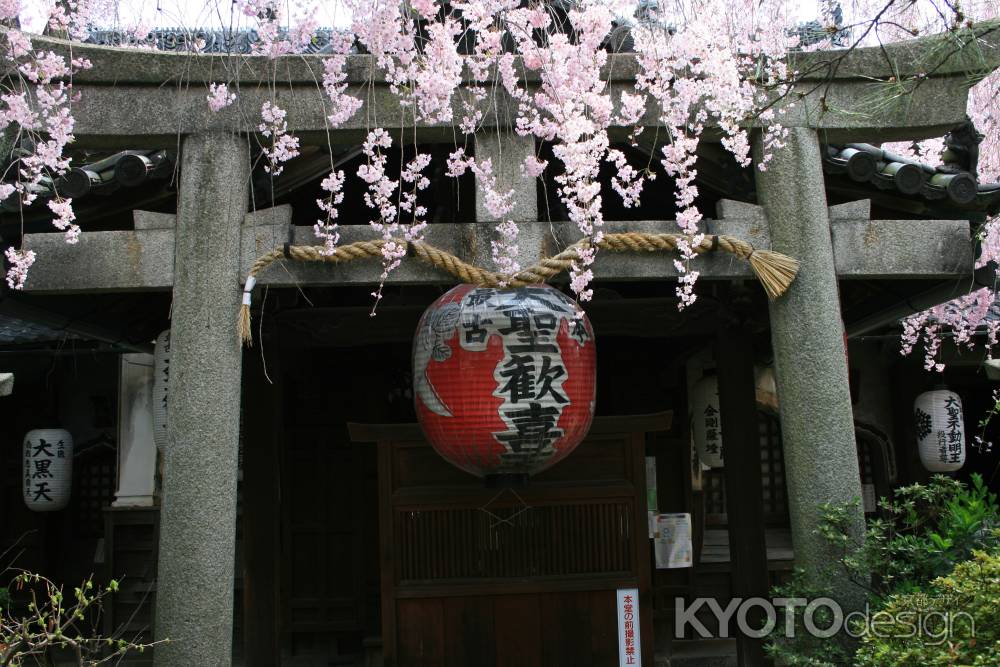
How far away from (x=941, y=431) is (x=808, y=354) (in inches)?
283

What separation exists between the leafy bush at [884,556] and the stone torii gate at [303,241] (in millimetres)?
193

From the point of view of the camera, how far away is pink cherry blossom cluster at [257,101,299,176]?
19.7ft

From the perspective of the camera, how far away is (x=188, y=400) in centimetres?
591

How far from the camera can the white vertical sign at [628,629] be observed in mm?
7812

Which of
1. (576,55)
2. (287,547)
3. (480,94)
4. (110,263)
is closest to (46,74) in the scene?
(110,263)

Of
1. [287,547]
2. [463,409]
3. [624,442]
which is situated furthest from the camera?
[287,547]

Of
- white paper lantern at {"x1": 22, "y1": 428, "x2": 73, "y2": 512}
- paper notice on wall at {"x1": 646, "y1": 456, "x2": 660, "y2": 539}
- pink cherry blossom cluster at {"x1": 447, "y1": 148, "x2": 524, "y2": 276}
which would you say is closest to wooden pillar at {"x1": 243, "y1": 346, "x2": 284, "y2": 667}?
pink cherry blossom cluster at {"x1": 447, "y1": 148, "x2": 524, "y2": 276}

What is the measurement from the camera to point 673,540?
10.6 m

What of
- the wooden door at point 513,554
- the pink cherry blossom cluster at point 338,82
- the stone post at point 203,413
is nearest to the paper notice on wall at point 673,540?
the wooden door at point 513,554

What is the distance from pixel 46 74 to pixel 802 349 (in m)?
5.44

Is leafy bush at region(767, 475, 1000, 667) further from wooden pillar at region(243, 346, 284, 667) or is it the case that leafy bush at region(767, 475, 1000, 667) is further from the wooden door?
wooden pillar at region(243, 346, 284, 667)

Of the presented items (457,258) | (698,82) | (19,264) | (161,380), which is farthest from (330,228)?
(161,380)

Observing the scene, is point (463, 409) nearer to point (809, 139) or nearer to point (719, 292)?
point (809, 139)

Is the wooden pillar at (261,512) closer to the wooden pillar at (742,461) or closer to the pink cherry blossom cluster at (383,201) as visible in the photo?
the pink cherry blossom cluster at (383,201)
